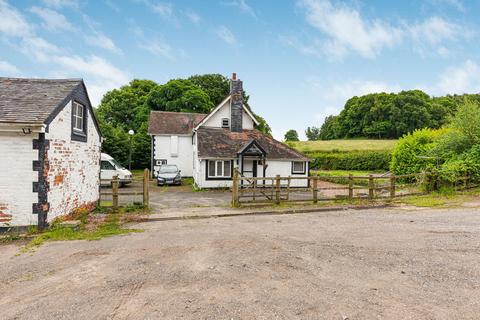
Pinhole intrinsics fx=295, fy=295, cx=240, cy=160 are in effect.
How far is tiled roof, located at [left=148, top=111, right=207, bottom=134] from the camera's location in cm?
3139

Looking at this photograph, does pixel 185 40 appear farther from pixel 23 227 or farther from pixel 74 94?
pixel 23 227

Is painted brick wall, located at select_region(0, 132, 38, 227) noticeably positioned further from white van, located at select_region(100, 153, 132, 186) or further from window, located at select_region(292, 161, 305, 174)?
window, located at select_region(292, 161, 305, 174)

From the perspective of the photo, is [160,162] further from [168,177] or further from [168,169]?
[168,177]

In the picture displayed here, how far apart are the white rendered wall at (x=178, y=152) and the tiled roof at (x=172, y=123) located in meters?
0.71

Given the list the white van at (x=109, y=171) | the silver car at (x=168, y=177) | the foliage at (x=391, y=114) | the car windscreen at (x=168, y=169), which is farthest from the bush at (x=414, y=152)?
the foliage at (x=391, y=114)

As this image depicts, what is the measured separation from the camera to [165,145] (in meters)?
31.4

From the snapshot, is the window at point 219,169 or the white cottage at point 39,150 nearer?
the white cottage at point 39,150

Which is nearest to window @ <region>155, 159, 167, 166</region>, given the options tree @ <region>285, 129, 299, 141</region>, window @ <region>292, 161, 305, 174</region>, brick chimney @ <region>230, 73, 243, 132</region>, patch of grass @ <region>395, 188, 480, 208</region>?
brick chimney @ <region>230, 73, 243, 132</region>

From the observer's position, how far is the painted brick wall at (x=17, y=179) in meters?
9.00

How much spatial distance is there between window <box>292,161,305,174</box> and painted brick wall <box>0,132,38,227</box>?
64.2ft

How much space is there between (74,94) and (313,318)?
11.2m

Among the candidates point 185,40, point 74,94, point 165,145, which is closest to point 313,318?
point 74,94

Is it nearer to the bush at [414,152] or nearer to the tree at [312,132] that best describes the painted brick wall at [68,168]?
the bush at [414,152]

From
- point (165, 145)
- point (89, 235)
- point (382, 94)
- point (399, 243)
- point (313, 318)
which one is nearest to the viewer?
point (313, 318)
